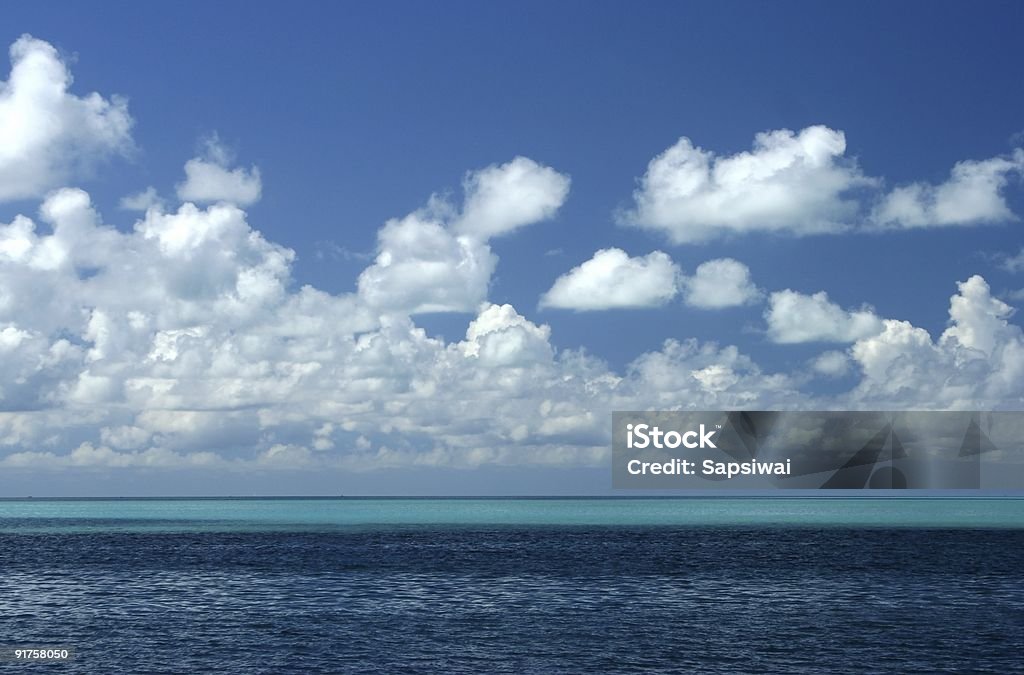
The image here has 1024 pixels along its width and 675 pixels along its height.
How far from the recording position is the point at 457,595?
68.4 metres

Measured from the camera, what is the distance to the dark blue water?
154 feet

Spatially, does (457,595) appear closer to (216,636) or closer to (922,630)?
(216,636)

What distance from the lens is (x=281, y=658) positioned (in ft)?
154

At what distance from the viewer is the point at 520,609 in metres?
61.4

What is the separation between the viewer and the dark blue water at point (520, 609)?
46.8 m

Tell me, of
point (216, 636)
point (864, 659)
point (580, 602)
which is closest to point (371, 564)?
point (580, 602)

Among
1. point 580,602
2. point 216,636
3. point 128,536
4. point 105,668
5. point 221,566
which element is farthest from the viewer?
point 128,536

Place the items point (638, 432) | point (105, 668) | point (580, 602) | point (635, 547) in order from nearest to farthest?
point (105, 668) < point (580, 602) < point (638, 432) < point (635, 547)

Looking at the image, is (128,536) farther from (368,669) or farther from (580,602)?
(368,669)

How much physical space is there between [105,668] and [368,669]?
1170 cm

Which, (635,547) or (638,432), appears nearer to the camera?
(638,432)

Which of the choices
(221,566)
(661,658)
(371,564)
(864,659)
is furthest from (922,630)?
(221,566)

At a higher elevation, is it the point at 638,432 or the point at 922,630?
the point at 638,432

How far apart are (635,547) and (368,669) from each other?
77224mm
